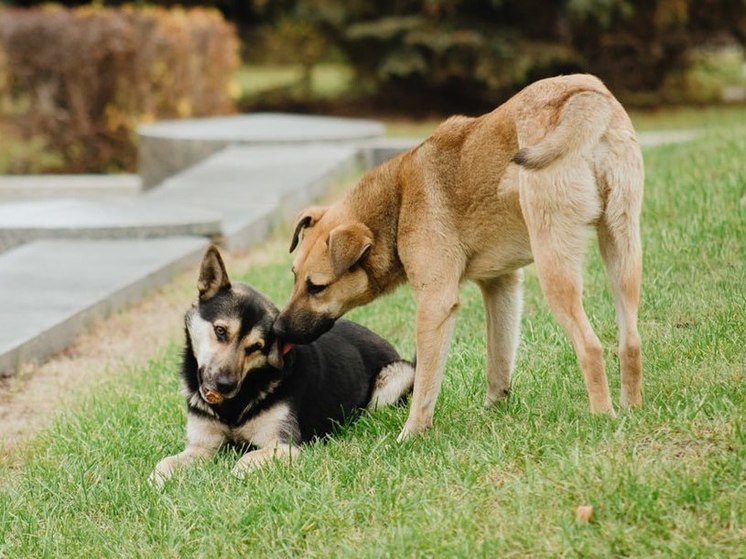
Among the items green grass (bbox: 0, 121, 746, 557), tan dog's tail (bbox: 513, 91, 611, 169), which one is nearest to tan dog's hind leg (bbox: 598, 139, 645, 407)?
tan dog's tail (bbox: 513, 91, 611, 169)

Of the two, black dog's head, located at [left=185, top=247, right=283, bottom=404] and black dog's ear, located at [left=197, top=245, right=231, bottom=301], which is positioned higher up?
black dog's ear, located at [left=197, top=245, right=231, bottom=301]

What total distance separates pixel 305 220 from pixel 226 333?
2.33 feet

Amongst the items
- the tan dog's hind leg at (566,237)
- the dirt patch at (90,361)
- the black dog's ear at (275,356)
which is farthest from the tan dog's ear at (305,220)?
the dirt patch at (90,361)

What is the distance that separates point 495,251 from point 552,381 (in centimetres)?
78

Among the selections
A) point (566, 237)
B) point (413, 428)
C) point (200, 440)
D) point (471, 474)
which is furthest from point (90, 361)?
point (566, 237)

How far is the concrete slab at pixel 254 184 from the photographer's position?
11.8m

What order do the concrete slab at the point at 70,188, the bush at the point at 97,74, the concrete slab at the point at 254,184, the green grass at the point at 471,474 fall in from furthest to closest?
the bush at the point at 97,74, the concrete slab at the point at 70,188, the concrete slab at the point at 254,184, the green grass at the point at 471,474

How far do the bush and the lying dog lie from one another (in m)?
11.3

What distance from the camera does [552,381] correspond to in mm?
5820

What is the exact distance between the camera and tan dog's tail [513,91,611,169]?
482 cm

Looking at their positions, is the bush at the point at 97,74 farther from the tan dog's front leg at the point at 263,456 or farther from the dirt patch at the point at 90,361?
the tan dog's front leg at the point at 263,456

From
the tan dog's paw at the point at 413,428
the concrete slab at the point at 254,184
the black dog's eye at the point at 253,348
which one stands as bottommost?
the concrete slab at the point at 254,184

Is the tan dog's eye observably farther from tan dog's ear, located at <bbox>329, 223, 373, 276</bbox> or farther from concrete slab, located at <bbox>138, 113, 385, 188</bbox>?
concrete slab, located at <bbox>138, 113, 385, 188</bbox>

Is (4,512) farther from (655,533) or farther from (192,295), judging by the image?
(192,295)
